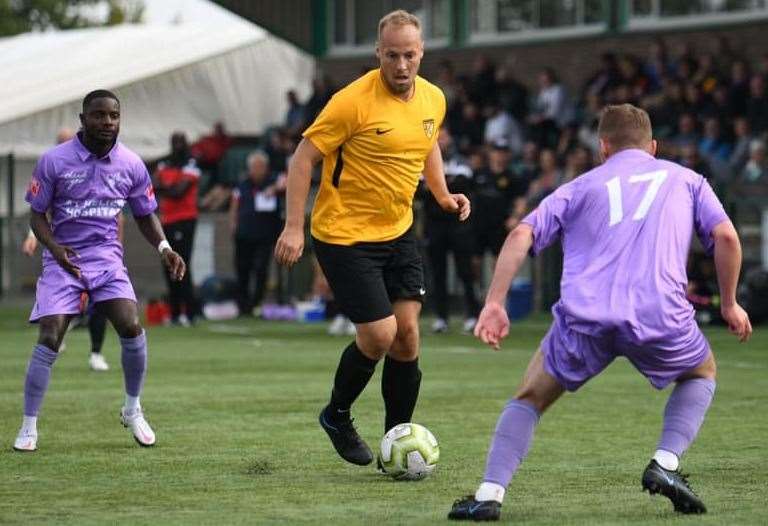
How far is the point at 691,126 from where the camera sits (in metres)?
24.2

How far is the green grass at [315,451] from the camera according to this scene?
25.6 ft

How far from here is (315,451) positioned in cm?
1005

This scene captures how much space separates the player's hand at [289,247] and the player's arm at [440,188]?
103cm

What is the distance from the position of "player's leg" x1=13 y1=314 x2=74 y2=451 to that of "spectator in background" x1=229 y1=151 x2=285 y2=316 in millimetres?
14646

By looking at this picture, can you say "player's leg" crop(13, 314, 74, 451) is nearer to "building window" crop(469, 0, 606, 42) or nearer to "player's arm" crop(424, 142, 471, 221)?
"player's arm" crop(424, 142, 471, 221)

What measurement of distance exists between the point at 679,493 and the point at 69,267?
419cm

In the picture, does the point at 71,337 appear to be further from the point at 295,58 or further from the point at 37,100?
the point at 295,58

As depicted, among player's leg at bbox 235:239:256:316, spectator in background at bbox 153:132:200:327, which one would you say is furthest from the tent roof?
spectator in background at bbox 153:132:200:327

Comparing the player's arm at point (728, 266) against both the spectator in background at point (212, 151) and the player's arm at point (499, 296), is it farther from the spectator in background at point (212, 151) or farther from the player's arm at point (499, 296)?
the spectator in background at point (212, 151)

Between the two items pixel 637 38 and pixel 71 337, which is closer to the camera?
pixel 71 337

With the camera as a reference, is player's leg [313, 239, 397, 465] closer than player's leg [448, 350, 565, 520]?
No

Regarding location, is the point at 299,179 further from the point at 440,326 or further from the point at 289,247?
the point at 440,326

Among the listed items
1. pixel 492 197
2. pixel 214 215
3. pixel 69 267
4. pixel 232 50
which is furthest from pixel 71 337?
pixel 232 50

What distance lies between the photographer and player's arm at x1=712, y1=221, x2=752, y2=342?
7328 millimetres
